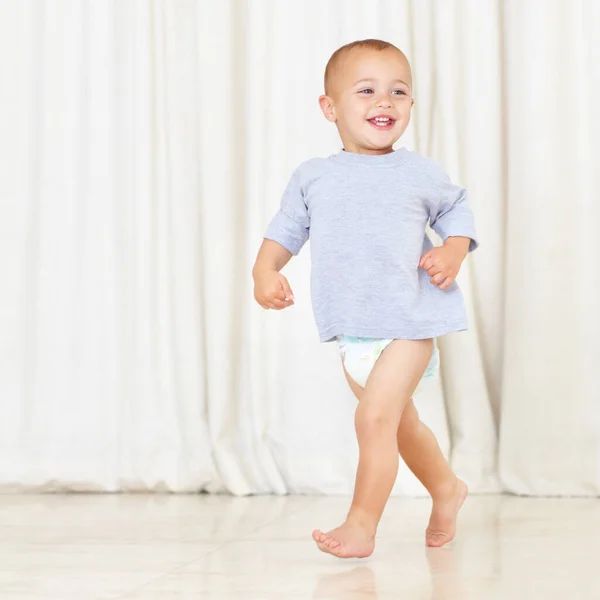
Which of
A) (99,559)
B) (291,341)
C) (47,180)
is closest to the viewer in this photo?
(99,559)

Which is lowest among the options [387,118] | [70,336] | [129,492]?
[129,492]

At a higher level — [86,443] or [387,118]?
[387,118]

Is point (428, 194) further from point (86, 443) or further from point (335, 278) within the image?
point (86, 443)

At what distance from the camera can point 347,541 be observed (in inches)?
57.5

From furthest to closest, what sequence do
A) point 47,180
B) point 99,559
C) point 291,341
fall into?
point 47,180 → point 291,341 → point 99,559

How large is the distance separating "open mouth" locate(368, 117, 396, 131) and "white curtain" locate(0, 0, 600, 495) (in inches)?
26.8

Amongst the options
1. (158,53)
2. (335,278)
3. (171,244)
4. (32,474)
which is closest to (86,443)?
(32,474)

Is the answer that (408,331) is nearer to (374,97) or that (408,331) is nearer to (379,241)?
(379,241)

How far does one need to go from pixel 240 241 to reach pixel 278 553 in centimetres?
100

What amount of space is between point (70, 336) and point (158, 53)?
0.70 m

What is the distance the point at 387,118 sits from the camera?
5.36ft

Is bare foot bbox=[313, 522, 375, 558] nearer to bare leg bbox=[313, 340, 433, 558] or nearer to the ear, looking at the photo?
bare leg bbox=[313, 340, 433, 558]

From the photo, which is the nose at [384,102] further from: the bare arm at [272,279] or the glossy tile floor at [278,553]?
the glossy tile floor at [278,553]

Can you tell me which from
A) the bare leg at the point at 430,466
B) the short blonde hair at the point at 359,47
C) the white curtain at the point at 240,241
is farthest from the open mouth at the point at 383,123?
the white curtain at the point at 240,241
